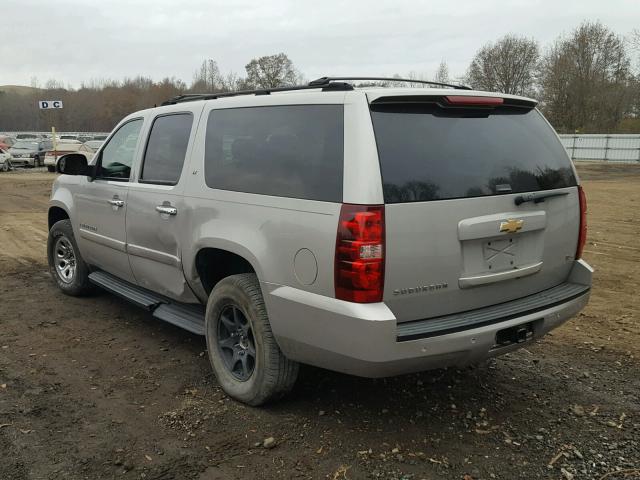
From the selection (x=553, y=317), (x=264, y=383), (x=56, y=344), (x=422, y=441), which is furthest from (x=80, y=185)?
(x=553, y=317)

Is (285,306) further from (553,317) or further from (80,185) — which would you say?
(80,185)

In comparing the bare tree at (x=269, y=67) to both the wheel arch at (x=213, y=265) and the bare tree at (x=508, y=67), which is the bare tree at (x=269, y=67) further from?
the wheel arch at (x=213, y=265)

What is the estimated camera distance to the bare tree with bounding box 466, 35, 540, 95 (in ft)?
217

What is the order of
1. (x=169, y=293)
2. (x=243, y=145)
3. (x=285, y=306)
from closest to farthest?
(x=285, y=306), (x=243, y=145), (x=169, y=293)

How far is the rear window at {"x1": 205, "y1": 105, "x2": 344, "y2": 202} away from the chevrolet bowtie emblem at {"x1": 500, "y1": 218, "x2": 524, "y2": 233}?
965 mm

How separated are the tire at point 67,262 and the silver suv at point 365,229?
2.05m

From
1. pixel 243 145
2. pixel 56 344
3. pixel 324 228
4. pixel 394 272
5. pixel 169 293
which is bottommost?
pixel 56 344

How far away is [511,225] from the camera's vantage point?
3236 millimetres

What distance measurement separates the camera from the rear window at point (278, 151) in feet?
10.2

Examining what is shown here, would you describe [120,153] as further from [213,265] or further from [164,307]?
[213,265]

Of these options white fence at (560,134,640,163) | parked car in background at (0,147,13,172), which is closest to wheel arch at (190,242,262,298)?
parked car in background at (0,147,13,172)

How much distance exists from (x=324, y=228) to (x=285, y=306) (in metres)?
0.52

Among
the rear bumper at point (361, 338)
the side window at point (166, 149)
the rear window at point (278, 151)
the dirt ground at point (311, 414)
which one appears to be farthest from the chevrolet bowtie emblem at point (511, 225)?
the side window at point (166, 149)

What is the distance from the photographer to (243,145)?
12.2 feet
